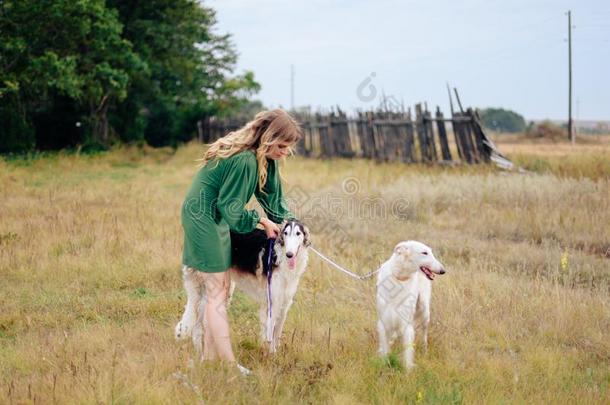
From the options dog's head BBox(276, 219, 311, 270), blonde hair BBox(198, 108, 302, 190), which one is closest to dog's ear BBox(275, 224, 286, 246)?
dog's head BBox(276, 219, 311, 270)

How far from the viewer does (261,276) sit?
5.25 meters

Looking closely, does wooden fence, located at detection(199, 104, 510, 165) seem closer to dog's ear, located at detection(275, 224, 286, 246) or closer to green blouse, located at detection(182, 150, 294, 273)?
dog's ear, located at detection(275, 224, 286, 246)

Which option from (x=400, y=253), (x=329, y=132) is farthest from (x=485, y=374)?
(x=329, y=132)

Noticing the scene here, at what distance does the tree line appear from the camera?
65.3 ft

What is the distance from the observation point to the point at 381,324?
510cm

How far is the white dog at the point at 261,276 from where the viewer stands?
5.01 metres

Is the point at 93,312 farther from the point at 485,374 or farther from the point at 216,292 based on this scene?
the point at 485,374

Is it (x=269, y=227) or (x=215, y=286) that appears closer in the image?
(x=215, y=286)

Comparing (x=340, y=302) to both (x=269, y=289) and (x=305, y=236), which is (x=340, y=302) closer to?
(x=269, y=289)

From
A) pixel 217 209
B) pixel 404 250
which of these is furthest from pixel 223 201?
pixel 404 250

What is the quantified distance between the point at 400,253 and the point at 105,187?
1148 centimetres

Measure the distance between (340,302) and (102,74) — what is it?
18.1m

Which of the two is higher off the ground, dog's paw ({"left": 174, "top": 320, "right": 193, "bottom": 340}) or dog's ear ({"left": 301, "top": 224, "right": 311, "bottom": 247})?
dog's ear ({"left": 301, "top": 224, "right": 311, "bottom": 247})

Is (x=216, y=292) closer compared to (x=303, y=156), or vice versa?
(x=216, y=292)
